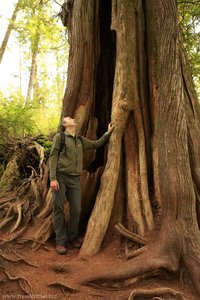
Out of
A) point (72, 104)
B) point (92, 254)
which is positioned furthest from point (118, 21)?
point (92, 254)

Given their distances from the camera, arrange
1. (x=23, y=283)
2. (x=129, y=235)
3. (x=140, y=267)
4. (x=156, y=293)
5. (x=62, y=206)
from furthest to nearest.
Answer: (x=62, y=206) < (x=129, y=235) < (x=23, y=283) < (x=140, y=267) < (x=156, y=293)

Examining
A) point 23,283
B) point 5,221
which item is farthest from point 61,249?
point 5,221

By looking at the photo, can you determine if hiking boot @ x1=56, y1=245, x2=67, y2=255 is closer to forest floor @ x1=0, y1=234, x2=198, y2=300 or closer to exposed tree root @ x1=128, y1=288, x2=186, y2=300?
forest floor @ x1=0, y1=234, x2=198, y2=300

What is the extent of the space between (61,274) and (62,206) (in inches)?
41.1

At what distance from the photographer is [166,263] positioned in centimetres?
380

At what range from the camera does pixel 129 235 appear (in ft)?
14.8

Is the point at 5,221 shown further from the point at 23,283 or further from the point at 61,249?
the point at 23,283

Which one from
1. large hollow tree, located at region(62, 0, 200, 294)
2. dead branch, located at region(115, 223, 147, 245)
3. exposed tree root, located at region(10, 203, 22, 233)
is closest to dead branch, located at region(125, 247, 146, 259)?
large hollow tree, located at region(62, 0, 200, 294)

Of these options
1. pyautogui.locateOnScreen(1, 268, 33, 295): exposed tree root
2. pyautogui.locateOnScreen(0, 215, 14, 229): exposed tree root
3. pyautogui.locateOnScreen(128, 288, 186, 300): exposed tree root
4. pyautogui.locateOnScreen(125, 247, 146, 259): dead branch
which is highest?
pyautogui.locateOnScreen(0, 215, 14, 229): exposed tree root

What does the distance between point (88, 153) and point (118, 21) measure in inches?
92.3

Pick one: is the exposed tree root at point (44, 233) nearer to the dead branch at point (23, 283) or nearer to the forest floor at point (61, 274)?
the forest floor at point (61, 274)

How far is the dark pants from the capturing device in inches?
188

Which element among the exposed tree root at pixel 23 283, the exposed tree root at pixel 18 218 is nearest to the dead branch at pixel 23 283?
the exposed tree root at pixel 23 283

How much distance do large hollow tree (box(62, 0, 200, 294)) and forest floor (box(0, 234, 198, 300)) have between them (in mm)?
173
